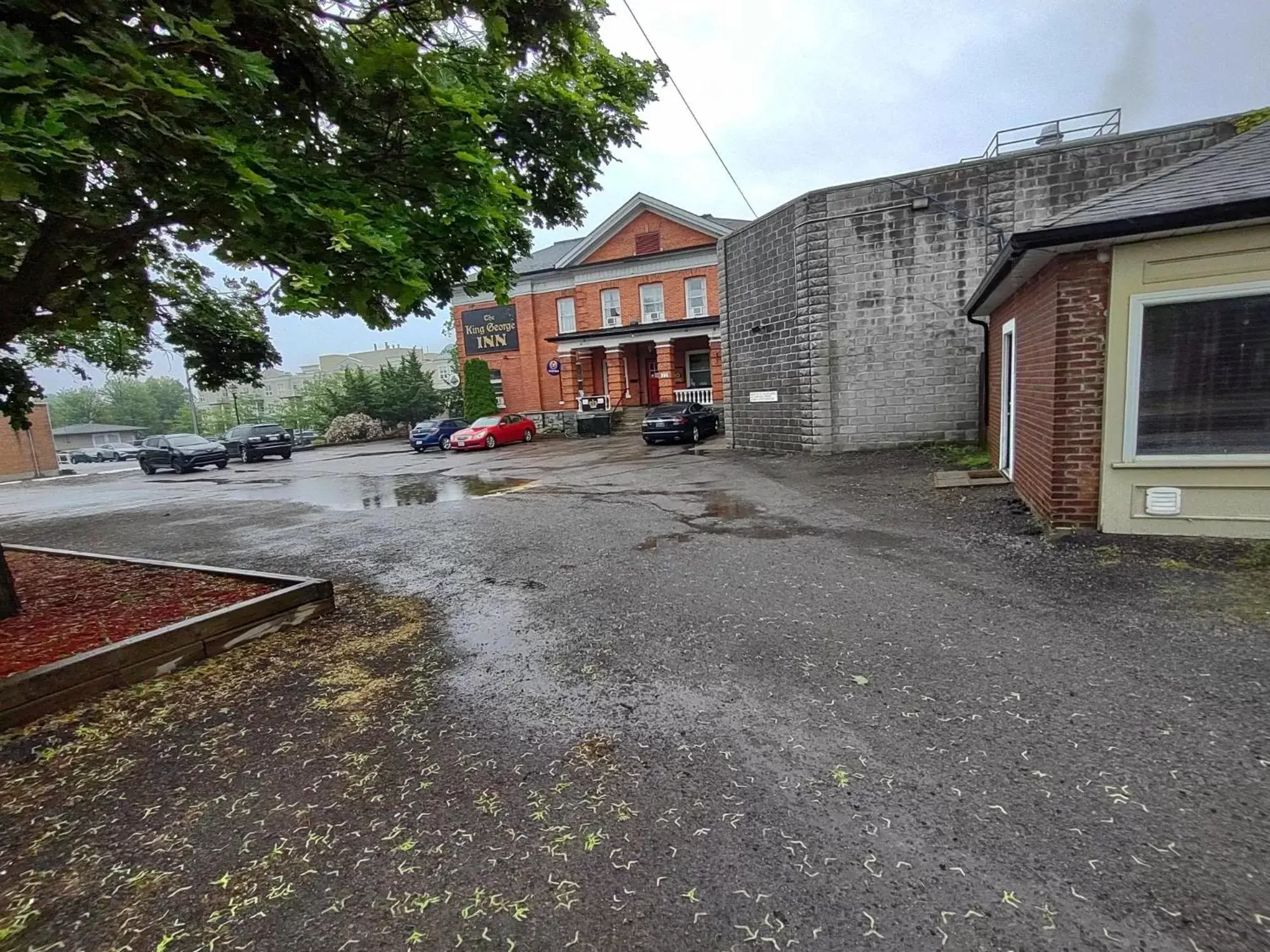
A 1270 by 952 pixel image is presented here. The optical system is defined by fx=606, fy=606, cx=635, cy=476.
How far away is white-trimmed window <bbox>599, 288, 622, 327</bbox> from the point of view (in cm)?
2977

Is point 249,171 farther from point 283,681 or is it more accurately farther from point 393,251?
point 283,681

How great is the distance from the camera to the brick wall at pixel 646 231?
28.7m

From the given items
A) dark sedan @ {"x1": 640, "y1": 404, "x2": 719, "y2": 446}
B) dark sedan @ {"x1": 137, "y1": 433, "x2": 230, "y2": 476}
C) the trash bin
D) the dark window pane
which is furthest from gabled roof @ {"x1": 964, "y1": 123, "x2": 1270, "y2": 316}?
dark sedan @ {"x1": 137, "y1": 433, "x2": 230, "y2": 476}

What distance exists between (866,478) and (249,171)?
9811mm

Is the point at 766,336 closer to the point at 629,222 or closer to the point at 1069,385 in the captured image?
the point at 1069,385

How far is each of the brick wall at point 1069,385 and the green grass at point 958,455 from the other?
12.6 ft

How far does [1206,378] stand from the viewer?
5.50 m

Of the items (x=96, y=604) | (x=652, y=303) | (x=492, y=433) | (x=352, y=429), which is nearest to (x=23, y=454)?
(x=352, y=429)

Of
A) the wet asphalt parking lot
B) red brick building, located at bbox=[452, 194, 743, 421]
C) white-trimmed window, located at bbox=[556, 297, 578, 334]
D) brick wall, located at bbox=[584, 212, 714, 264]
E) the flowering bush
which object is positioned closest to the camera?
the wet asphalt parking lot

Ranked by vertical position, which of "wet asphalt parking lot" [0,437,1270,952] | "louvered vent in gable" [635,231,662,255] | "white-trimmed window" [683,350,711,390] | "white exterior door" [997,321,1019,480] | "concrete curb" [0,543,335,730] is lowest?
"wet asphalt parking lot" [0,437,1270,952]

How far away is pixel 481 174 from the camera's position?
419 cm

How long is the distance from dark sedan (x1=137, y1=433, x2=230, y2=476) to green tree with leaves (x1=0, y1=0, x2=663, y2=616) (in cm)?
2089

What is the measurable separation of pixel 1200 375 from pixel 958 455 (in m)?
6.46

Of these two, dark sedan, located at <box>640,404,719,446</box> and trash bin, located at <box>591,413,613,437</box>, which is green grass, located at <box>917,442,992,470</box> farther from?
trash bin, located at <box>591,413,613,437</box>
